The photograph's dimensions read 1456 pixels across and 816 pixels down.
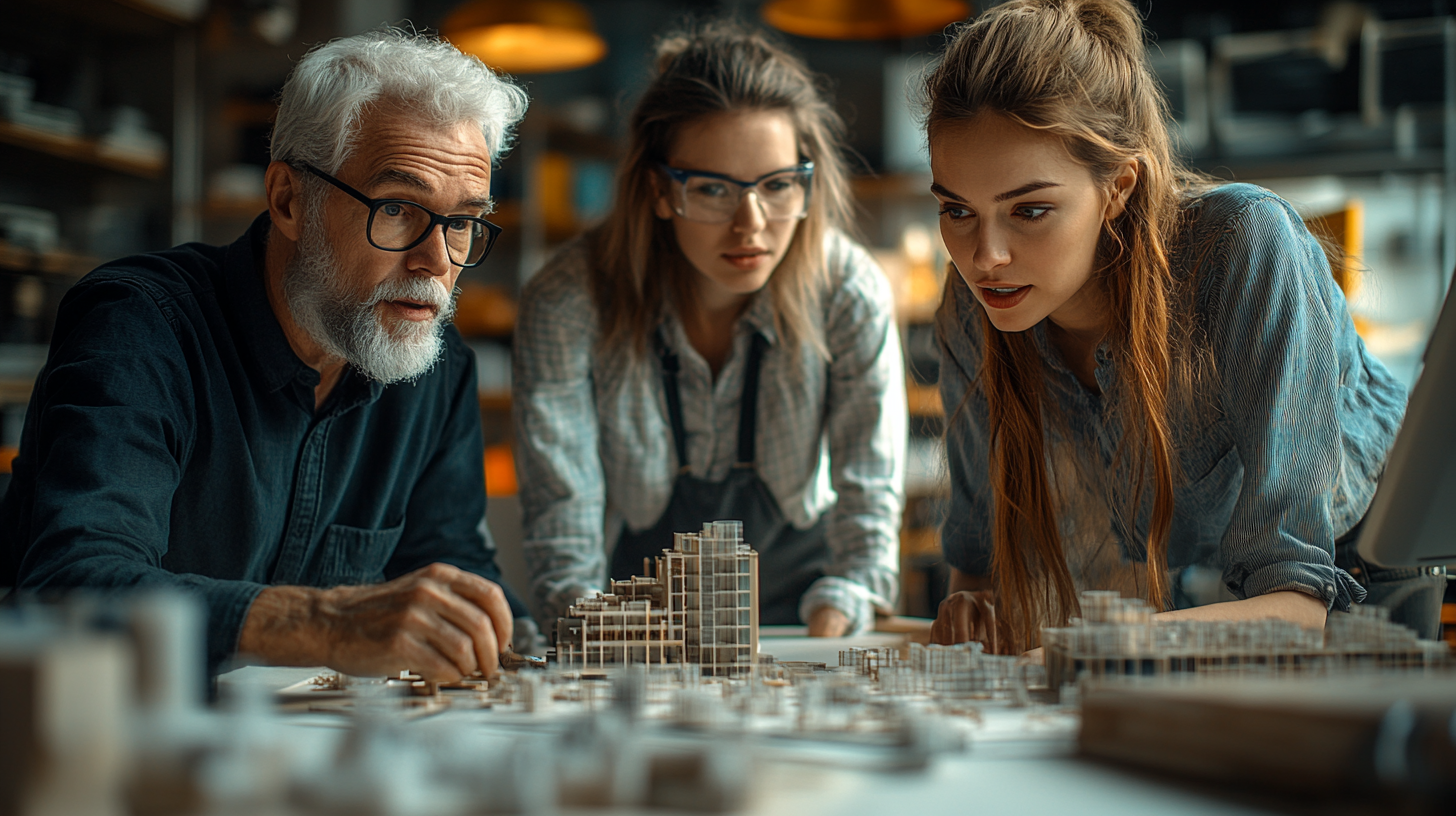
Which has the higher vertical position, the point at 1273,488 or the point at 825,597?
the point at 1273,488

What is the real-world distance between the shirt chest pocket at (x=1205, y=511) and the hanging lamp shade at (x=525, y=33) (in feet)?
9.87

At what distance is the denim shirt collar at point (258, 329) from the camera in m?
1.82

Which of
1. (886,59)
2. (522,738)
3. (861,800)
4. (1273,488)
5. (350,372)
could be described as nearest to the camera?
(861,800)

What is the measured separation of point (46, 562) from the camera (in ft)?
4.29

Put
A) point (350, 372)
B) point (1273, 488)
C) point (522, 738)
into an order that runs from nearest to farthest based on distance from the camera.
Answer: point (522, 738) < point (1273, 488) < point (350, 372)

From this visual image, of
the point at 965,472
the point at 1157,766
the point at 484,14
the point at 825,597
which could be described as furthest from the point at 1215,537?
the point at 484,14

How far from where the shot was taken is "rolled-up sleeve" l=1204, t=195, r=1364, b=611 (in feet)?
4.91

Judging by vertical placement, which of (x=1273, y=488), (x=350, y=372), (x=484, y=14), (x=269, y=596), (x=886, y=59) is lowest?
(x=269, y=596)

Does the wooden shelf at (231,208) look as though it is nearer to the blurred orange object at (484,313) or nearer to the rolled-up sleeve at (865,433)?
the blurred orange object at (484,313)

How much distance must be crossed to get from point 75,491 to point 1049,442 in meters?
1.50

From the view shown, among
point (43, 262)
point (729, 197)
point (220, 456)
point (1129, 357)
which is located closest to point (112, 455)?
point (220, 456)

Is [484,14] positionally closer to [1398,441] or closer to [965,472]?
[965,472]

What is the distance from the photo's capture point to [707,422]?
2500mm

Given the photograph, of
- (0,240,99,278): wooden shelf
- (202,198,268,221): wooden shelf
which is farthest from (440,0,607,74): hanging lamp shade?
(0,240,99,278): wooden shelf
